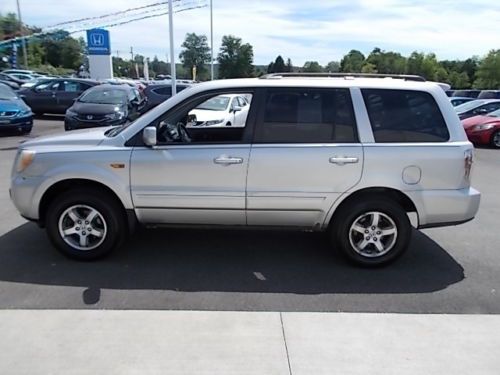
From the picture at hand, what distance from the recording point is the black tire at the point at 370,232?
414 centimetres

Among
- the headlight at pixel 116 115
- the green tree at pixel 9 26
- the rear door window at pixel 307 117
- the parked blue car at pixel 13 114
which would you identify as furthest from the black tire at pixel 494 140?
the green tree at pixel 9 26

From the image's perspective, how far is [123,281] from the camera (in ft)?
12.9

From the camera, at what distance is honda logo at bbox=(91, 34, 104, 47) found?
96.8ft

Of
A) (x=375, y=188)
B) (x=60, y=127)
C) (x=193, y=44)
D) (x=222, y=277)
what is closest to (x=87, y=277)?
(x=222, y=277)

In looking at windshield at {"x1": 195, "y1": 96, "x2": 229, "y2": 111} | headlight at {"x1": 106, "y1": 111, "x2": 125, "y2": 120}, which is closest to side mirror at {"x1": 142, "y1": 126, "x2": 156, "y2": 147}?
windshield at {"x1": 195, "y1": 96, "x2": 229, "y2": 111}

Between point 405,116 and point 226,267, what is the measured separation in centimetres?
225

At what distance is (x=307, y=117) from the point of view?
13.6ft

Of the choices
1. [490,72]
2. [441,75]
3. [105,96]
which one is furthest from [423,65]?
[105,96]

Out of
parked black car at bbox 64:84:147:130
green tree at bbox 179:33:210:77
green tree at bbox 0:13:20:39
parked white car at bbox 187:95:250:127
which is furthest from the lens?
green tree at bbox 179:33:210:77

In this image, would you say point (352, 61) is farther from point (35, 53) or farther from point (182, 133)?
point (182, 133)

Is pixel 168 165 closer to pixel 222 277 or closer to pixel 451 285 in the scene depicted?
pixel 222 277

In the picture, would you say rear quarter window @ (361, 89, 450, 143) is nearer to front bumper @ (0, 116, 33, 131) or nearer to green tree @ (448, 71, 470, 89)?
front bumper @ (0, 116, 33, 131)

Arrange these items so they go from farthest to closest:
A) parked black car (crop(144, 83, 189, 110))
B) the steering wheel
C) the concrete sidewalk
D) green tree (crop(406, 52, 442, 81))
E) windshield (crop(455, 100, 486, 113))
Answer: green tree (crop(406, 52, 442, 81)) < parked black car (crop(144, 83, 189, 110)) < windshield (crop(455, 100, 486, 113)) < the steering wheel < the concrete sidewalk

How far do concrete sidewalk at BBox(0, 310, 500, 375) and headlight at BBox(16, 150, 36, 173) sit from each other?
1.54 meters
